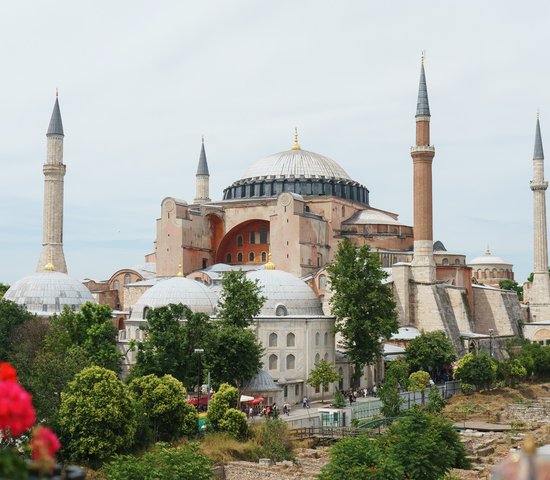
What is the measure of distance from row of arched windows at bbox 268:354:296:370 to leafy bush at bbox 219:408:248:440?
7788 millimetres

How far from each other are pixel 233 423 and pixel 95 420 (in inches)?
174

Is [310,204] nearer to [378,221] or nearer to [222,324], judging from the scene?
[378,221]

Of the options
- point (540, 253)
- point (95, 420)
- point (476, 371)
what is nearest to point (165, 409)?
point (95, 420)

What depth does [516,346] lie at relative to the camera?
136 feet

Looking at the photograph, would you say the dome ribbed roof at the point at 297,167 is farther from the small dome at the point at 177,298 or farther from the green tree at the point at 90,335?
the green tree at the point at 90,335

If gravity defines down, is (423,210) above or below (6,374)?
above

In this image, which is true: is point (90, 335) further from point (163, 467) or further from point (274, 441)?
point (163, 467)

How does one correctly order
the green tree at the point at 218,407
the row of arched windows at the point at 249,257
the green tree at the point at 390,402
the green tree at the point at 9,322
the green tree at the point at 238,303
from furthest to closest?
the row of arched windows at the point at 249,257
the green tree at the point at 9,322
the green tree at the point at 238,303
the green tree at the point at 390,402
the green tree at the point at 218,407

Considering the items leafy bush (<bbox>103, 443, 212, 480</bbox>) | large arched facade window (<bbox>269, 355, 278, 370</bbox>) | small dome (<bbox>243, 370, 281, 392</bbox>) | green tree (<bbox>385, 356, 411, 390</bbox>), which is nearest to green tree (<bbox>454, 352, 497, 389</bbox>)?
green tree (<bbox>385, 356, 411, 390</bbox>)

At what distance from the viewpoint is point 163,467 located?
1698cm

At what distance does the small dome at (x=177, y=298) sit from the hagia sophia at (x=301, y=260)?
47mm

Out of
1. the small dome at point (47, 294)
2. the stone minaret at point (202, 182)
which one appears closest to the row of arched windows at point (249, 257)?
the stone minaret at point (202, 182)

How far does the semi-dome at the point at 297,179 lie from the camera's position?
45.0m

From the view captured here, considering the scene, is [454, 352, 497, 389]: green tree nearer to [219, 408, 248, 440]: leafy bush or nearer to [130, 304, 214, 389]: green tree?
[130, 304, 214, 389]: green tree
